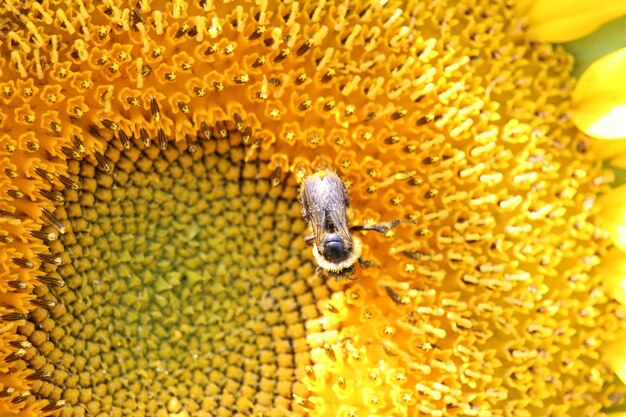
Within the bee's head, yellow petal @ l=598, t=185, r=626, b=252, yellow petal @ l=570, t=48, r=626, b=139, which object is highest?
yellow petal @ l=570, t=48, r=626, b=139

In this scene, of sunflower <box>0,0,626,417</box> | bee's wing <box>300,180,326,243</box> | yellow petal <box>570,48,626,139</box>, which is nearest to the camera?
bee's wing <box>300,180,326,243</box>

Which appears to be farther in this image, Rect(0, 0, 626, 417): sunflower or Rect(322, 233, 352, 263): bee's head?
Rect(0, 0, 626, 417): sunflower

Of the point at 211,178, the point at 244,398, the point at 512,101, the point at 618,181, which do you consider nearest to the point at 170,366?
the point at 244,398

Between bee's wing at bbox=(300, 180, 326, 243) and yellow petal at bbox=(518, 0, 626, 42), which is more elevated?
yellow petal at bbox=(518, 0, 626, 42)

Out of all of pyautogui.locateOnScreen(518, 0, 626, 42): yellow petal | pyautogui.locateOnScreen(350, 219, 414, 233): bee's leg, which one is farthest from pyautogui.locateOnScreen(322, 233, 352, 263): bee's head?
pyautogui.locateOnScreen(518, 0, 626, 42): yellow petal

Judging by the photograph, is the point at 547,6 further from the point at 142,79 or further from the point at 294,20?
the point at 142,79

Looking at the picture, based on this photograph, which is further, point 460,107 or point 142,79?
point 460,107

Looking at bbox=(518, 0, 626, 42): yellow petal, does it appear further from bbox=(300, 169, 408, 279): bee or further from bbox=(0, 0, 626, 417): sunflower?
bbox=(300, 169, 408, 279): bee

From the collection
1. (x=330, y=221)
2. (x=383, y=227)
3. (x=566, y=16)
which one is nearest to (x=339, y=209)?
(x=330, y=221)
